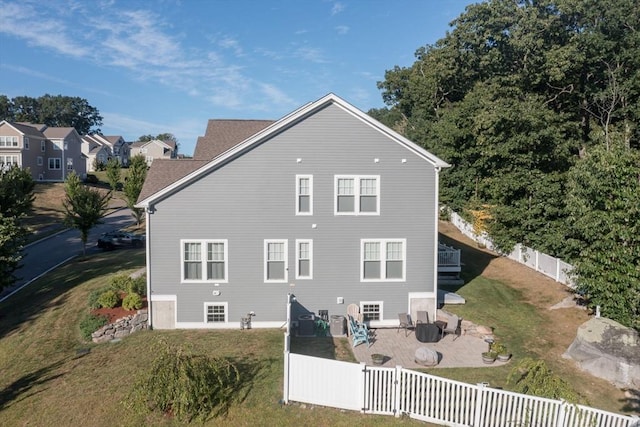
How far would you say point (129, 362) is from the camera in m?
14.3

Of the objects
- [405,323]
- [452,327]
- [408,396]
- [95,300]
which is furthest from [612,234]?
[95,300]

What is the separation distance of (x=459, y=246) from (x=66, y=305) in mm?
26280

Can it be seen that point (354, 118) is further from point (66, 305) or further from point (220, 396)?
point (66, 305)

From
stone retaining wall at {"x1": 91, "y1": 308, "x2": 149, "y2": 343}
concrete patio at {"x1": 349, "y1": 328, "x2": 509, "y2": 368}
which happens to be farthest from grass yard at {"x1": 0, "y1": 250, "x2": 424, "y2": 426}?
concrete patio at {"x1": 349, "y1": 328, "x2": 509, "y2": 368}

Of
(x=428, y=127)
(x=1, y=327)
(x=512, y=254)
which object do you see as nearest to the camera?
(x=1, y=327)

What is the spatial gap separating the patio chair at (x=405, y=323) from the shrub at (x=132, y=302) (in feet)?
36.0

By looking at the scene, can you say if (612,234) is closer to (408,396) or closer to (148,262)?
(408,396)

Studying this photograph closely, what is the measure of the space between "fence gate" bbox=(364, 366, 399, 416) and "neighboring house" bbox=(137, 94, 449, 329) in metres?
6.66

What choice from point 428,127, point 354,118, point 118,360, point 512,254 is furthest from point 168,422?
point 428,127

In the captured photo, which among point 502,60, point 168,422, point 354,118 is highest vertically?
point 502,60

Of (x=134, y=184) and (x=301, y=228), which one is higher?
(x=134, y=184)

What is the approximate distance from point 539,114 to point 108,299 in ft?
92.8

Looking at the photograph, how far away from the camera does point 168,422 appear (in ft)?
35.8

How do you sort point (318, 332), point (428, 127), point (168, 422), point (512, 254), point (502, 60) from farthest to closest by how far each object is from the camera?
point (428, 127) → point (502, 60) → point (512, 254) → point (318, 332) → point (168, 422)
